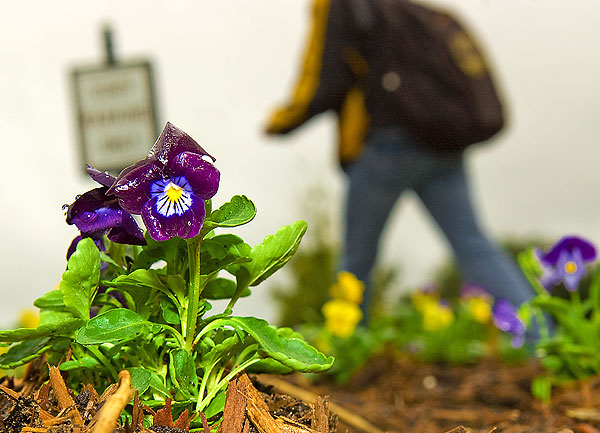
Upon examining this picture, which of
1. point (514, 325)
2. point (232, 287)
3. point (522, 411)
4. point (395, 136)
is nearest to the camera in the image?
point (232, 287)

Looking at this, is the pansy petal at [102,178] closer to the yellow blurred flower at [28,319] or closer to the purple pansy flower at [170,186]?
the purple pansy flower at [170,186]

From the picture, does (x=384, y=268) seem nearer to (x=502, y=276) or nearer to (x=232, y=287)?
(x=502, y=276)

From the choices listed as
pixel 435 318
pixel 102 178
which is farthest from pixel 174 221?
pixel 435 318

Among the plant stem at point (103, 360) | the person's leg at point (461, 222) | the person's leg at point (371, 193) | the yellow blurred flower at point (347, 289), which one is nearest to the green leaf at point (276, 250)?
the plant stem at point (103, 360)

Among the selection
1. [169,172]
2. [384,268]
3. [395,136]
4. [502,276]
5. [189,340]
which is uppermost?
[169,172]

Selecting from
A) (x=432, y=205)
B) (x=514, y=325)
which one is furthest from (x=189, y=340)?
(x=432, y=205)

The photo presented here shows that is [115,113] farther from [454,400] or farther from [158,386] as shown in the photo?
[158,386]
